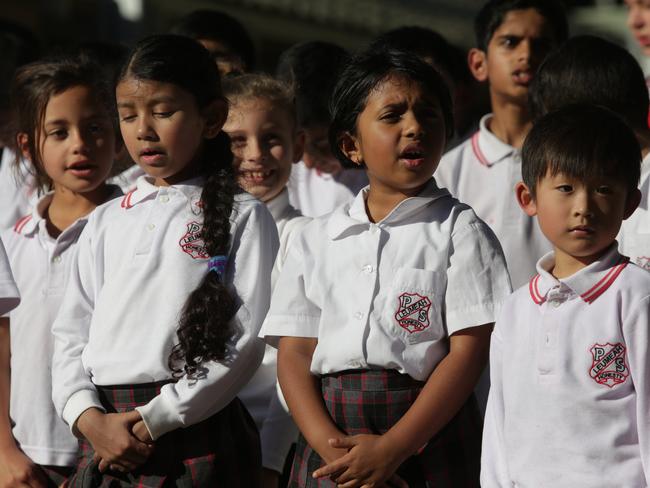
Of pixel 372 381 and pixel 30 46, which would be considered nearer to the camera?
pixel 372 381

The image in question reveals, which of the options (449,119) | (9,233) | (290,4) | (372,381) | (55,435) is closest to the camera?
(372,381)

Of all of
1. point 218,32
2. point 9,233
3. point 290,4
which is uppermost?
point 290,4

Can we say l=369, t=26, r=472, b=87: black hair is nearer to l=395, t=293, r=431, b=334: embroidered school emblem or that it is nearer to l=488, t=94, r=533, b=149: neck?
l=488, t=94, r=533, b=149: neck

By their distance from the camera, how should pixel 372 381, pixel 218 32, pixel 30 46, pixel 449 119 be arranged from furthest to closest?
pixel 30 46 → pixel 218 32 → pixel 449 119 → pixel 372 381

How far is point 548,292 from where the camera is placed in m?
2.76

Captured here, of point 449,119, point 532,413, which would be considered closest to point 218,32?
point 449,119

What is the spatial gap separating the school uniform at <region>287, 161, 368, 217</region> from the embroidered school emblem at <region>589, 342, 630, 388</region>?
73.5 inches

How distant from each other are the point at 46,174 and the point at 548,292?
74.1 inches

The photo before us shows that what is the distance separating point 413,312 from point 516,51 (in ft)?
5.98

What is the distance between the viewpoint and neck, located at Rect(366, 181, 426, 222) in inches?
123

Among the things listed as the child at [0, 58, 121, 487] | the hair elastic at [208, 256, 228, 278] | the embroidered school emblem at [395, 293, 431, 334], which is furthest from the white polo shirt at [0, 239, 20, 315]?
the embroidered school emblem at [395, 293, 431, 334]

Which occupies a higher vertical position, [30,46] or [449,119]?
[30,46]

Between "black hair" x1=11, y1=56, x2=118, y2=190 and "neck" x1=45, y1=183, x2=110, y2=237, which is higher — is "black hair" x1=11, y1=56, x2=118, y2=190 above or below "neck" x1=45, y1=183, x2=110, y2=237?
above

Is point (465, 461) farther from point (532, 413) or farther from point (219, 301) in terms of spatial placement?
point (219, 301)
